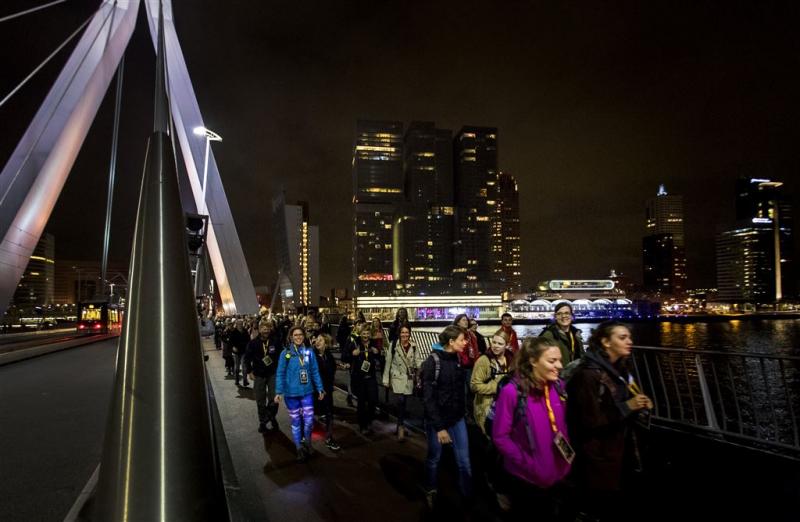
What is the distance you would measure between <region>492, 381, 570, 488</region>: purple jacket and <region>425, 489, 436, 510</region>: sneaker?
5.42 feet

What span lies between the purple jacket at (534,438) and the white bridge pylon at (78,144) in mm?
16504

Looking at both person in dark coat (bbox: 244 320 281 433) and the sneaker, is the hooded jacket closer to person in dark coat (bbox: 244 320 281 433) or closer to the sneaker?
the sneaker

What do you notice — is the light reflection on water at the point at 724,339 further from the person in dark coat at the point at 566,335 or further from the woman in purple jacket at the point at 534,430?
the woman in purple jacket at the point at 534,430

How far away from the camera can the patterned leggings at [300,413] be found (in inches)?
253

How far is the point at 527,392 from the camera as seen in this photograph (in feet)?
10.8

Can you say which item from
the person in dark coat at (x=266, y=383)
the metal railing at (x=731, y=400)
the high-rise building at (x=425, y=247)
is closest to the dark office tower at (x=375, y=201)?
the high-rise building at (x=425, y=247)

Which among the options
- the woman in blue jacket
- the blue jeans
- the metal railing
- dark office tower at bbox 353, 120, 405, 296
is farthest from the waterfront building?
the blue jeans

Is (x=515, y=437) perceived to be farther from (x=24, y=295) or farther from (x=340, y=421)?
(x=24, y=295)

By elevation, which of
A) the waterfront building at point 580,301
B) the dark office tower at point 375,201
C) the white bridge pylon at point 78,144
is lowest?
the waterfront building at point 580,301

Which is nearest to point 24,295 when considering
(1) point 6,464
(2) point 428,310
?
(2) point 428,310

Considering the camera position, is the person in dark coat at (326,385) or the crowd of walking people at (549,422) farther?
the person in dark coat at (326,385)

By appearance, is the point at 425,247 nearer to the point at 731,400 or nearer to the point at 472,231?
the point at 472,231

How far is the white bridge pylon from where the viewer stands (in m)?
17.7

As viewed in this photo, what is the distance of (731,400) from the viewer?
21000 millimetres
